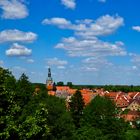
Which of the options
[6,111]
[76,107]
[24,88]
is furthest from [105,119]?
[6,111]

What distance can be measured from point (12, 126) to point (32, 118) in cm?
79

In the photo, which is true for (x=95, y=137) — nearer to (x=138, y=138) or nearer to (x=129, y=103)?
(x=138, y=138)

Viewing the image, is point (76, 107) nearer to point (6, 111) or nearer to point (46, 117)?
point (46, 117)

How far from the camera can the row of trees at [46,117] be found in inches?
612

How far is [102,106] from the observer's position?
69.4 metres

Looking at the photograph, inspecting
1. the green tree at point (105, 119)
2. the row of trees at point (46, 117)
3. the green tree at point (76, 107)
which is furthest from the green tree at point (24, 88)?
the green tree at point (76, 107)

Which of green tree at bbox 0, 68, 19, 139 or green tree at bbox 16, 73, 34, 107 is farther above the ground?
green tree at bbox 16, 73, 34, 107

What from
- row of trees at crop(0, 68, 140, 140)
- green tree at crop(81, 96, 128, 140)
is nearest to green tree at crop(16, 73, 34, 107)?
row of trees at crop(0, 68, 140, 140)

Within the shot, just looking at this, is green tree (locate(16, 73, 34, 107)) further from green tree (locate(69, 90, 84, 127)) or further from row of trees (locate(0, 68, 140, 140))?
green tree (locate(69, 90, 84, 127))

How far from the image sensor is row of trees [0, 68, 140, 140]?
1555cm

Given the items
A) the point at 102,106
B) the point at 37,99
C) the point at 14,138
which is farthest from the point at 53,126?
the point at 14,138

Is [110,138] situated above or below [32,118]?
below

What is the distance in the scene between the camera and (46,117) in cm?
1775

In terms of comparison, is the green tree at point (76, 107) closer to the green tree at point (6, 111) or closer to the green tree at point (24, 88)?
the green tree at point (24, 88)
